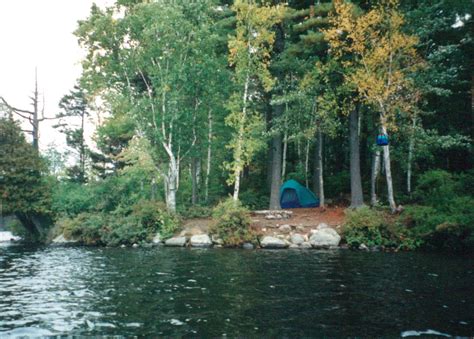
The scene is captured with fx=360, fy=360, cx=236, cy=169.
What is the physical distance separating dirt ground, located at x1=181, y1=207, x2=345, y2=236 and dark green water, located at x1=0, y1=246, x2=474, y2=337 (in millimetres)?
5317

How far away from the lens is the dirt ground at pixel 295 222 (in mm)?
20719

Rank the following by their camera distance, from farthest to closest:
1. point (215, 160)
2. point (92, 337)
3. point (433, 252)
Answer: point (215, 160), point (433, 252), point (92, 337)

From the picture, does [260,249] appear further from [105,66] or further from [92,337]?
[105,66]

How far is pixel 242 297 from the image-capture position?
9.05 meters

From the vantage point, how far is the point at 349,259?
1489cm

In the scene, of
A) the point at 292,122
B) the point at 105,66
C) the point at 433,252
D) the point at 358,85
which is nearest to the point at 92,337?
the point at 433,252

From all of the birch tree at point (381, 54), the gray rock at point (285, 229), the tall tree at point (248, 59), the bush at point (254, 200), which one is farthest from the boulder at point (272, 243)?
the bush at point (254, 200)

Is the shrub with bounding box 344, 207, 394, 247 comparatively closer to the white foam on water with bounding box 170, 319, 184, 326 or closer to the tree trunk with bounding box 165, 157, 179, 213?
the tree trunk with bounding box 165, 157, 179, 213

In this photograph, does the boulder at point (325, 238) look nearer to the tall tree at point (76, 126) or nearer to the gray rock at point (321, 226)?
the gray rock at point (321, 226)

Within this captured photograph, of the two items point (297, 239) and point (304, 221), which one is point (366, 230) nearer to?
point (297, 239)

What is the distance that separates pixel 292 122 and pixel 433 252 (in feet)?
40.0

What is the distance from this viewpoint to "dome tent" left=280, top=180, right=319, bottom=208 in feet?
85.6

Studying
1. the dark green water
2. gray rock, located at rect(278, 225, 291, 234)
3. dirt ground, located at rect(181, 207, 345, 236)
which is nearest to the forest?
dirt ground, located at rect(181, 207, 345, 236)

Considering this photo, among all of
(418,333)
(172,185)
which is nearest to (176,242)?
(172,185)
